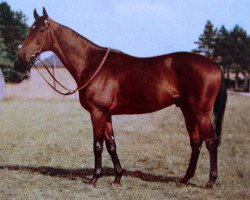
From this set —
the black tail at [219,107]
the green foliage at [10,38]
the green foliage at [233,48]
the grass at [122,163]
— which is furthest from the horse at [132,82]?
the green foliage at [233,48]

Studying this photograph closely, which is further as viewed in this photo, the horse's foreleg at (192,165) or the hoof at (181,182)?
the horse's foreleg at (192,165)

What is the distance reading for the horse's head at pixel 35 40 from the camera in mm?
6742

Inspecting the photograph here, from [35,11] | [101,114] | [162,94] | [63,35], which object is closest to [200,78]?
[162,94]

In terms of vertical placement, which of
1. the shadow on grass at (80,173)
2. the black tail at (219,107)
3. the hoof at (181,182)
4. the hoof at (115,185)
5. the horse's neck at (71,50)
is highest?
the horse's neck at (71,50)

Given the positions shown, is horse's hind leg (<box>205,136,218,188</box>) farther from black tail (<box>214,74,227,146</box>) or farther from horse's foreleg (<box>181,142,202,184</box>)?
horse's foreleg (<box>181,142,202,184</box>)

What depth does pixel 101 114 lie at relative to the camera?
260 inches

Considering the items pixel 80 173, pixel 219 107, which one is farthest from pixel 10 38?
pixel 219 107

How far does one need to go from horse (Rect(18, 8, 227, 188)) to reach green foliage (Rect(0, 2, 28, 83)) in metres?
33.4

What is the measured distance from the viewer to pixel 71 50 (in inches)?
274

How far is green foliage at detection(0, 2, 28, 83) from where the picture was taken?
3947 cm

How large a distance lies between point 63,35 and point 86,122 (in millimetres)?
8858

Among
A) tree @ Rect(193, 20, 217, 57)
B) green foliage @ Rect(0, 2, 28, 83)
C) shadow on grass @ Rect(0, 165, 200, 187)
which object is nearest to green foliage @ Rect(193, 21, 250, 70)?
tree @ Rect(193, 20, 217, 57)

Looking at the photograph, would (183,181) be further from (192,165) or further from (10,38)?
(10,38)

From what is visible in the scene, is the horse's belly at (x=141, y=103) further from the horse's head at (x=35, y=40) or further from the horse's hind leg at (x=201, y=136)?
the horse's head at (x=35, y=40)
